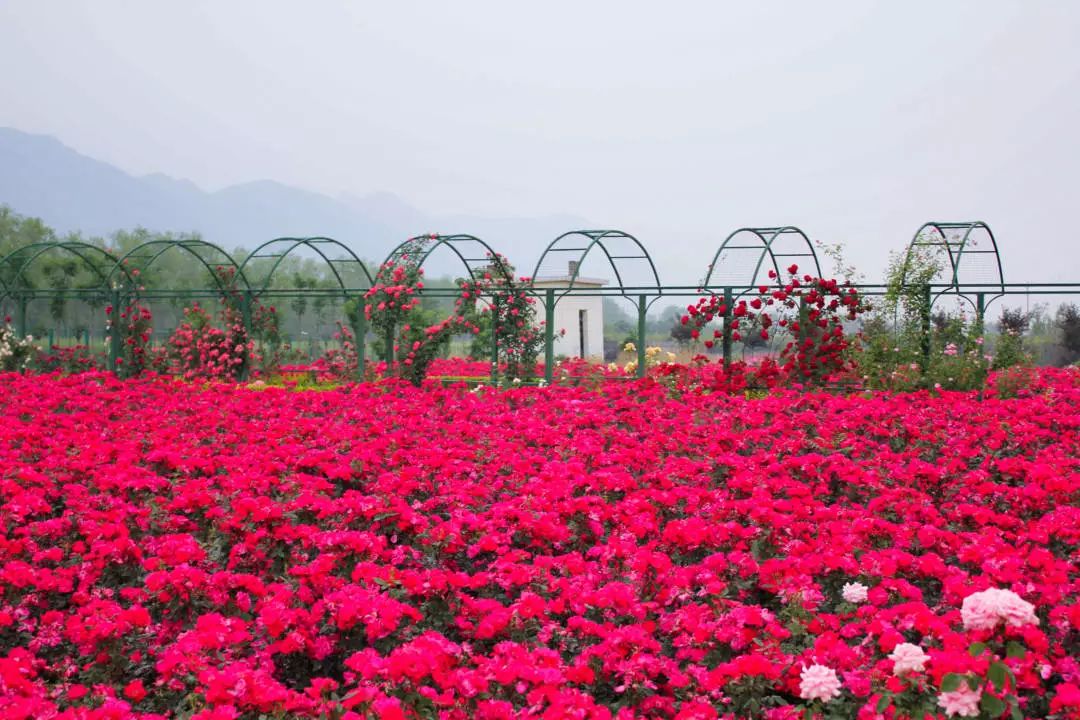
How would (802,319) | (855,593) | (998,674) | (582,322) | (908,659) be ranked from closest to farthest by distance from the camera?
1. (998,674)
2. (908,659)
3. (855,593)
4. (802,319)
5. (582,322)

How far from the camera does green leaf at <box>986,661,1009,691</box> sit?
2.24 metres

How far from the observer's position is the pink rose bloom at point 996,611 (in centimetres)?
247

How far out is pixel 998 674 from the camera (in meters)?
2.25

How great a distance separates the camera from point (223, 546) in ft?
13.7

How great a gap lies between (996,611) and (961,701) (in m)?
0.28

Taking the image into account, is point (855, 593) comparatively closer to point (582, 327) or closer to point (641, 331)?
point (641, 331)

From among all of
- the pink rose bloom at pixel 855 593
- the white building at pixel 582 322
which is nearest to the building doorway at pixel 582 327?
the white building at pixel 582 322

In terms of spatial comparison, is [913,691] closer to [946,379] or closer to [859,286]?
[946,379]

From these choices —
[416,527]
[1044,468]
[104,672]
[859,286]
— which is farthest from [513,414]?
[859,286]

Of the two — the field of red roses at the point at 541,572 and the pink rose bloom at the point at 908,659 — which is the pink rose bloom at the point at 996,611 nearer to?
the field of red roses at the point at 541,572

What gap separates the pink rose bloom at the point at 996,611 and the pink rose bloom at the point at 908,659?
154 millimetres

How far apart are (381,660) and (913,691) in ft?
4.96

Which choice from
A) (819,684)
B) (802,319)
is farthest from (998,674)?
(802,319)

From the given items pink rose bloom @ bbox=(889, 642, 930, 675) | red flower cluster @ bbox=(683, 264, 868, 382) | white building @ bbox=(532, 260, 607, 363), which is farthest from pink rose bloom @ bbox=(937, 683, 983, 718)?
white building @ bbox=(532, 260, 607, 363)
